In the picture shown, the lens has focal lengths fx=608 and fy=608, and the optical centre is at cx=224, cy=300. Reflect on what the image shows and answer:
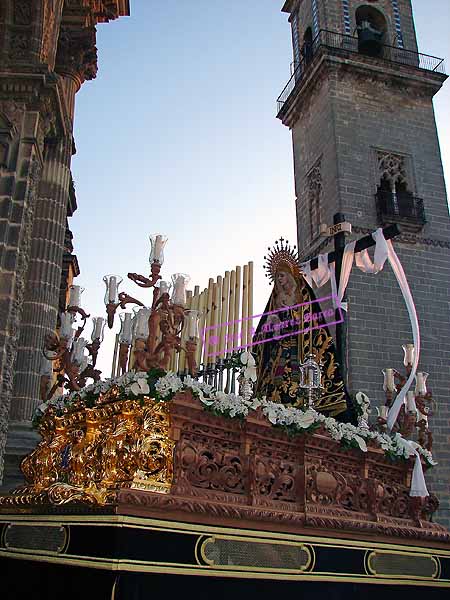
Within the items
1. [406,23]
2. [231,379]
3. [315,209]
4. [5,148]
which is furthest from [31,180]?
[406,23]

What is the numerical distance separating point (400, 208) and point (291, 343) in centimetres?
1288

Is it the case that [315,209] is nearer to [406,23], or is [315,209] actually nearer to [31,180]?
[406,23]

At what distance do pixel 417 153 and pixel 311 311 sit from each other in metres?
15.0

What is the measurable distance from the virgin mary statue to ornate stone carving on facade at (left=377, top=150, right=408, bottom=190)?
12.6m

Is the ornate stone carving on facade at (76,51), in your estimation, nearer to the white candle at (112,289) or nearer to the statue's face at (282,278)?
the statue's face at (282,278)

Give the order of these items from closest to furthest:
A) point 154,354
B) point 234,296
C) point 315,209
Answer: point 154,354 → point 234,296 → point 315,209

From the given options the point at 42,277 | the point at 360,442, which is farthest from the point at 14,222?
the point at 360,442

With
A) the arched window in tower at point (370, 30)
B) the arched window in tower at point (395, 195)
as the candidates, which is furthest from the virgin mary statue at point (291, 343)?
the arched window in tower at point (370, 30)

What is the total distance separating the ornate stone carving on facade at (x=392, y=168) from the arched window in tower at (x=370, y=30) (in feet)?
17.5

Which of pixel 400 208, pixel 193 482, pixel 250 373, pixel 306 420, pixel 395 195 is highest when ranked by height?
pixel 395 195

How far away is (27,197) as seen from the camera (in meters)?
8.65

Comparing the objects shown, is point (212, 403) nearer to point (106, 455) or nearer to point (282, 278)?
point (106, 455)

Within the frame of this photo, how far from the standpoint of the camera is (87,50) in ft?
39.7

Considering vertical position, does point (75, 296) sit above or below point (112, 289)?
above
